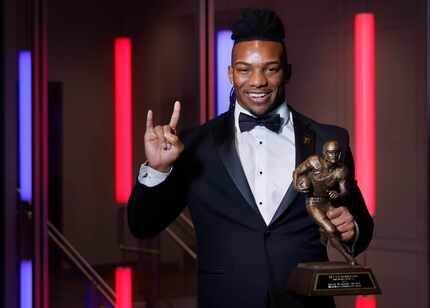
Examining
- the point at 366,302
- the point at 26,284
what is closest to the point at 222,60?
the point at 366,302

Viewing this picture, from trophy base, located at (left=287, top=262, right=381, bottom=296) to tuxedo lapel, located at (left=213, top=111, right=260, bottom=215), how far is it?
0.19m

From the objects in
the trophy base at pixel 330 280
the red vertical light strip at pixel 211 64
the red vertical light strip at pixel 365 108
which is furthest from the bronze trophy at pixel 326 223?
the red vertical light strip at pixel 211 64

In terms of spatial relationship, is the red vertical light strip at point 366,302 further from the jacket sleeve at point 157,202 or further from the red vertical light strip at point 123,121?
the jacket sleeve at point 157,202

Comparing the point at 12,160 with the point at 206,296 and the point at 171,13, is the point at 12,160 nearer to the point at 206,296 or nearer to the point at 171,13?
the point at 171,13

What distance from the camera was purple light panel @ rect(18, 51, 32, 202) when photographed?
12.6ft

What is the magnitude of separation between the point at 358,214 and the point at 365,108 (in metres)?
1.58

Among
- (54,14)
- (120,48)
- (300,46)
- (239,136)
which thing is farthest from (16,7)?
(239,136)

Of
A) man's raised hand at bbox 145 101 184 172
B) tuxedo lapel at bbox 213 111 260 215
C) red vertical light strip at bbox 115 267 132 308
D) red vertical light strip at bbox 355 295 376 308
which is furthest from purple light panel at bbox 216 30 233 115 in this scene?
man's raised hand at bbox 145 101 184 172

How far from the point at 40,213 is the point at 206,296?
2.06 m

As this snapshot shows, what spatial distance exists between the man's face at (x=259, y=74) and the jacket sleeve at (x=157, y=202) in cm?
22

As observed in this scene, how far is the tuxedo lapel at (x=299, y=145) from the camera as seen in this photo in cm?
190

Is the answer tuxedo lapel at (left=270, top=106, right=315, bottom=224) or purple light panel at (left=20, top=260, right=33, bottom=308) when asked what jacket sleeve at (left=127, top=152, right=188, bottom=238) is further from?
purple light panel at (left=20, top=260, right=33, bottom=308)

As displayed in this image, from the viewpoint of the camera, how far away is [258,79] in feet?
6.26

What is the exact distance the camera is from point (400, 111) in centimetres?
350
